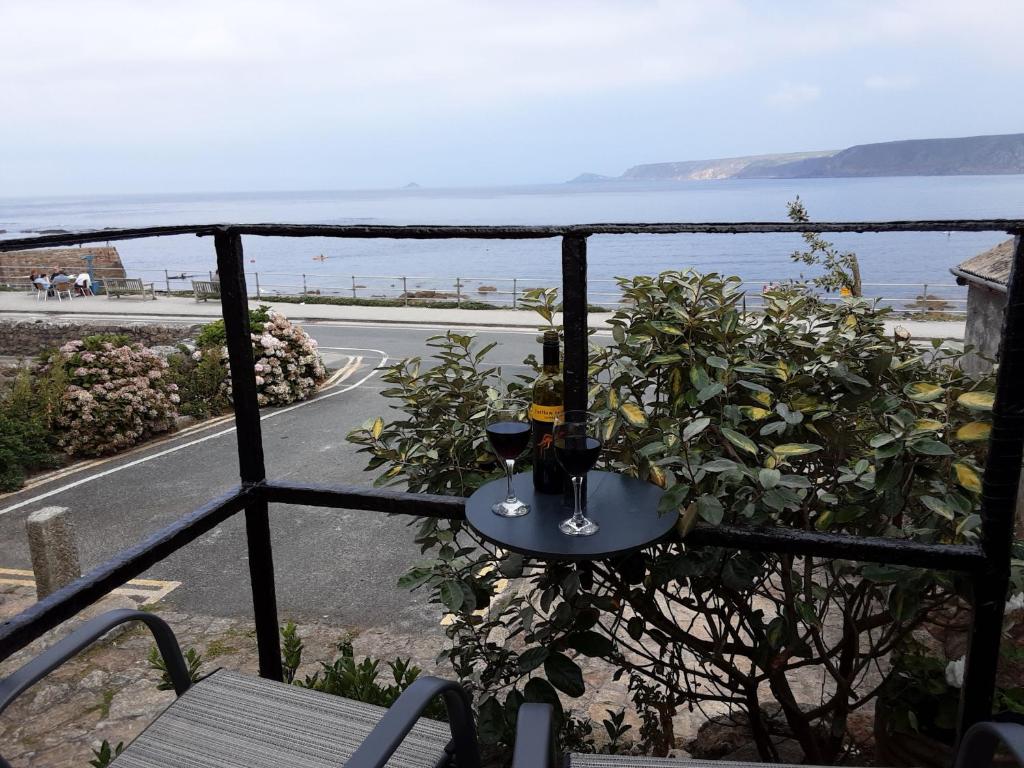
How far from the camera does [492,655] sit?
1944 mm

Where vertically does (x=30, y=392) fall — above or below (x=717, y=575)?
below

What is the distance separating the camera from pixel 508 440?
1.59m

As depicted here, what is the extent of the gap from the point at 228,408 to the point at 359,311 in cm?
1174

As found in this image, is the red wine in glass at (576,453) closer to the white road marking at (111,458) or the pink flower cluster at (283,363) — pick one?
the white road marking at (111,458)

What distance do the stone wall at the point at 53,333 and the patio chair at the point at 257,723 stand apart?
16311 mm

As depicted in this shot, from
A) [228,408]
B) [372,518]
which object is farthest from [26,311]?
[372,518]

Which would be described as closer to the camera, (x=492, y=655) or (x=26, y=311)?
(x=492, y=655)

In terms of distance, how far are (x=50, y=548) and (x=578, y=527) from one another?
179 inches

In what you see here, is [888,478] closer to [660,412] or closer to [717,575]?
[717,575]

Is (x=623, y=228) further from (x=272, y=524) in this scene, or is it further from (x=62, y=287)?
(x=62, y=287)

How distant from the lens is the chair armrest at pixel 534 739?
954 mm

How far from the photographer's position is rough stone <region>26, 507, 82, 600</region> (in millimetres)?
4723

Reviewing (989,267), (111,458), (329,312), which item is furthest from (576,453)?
(329,312)

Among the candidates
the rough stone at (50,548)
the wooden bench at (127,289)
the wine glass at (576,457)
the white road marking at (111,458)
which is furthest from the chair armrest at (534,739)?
the wooden bench at (127,289)
